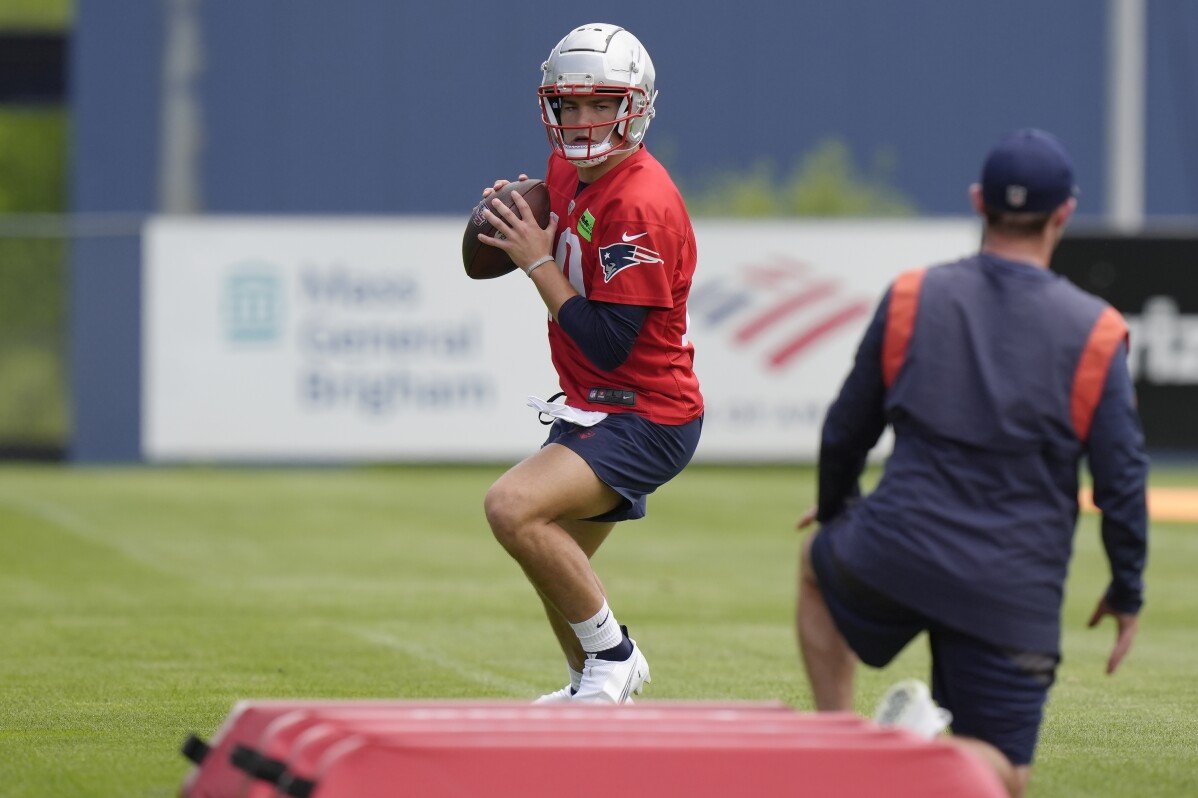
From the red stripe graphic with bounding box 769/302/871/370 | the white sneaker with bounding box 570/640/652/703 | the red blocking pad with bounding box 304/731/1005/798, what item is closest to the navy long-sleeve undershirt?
the white sneaker with bounding box 570/640/652/703

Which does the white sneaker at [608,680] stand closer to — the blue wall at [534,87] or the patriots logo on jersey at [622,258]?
the patriots logo on jersey at [622,258]

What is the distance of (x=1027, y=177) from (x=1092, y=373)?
0.49 m

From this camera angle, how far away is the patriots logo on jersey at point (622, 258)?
21.5ft

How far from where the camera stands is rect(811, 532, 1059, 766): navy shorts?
4938 mm

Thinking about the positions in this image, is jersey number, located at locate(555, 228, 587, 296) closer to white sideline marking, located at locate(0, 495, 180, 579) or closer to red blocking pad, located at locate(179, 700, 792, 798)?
Result: red blocking pad, located at locate(179, 700, 792, 798)

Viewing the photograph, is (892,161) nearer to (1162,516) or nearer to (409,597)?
(1162,516)

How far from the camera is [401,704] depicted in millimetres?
5227

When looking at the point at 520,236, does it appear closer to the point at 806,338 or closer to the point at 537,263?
the point at 537,263

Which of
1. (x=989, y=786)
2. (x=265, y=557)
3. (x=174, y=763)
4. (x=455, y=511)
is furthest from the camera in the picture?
(x=455, y=511)

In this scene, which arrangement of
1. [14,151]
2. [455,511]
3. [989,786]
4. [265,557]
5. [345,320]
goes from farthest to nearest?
[14,151], [345,320], [455,511], [265,557], [989,786]

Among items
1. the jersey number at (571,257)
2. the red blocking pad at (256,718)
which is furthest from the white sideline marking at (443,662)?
the red blocking pad at (256,718)

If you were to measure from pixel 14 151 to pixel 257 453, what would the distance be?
74.4ft

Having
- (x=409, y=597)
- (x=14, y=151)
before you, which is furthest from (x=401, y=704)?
(x=14, y=151)

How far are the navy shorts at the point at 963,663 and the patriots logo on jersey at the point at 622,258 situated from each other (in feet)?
5.63
